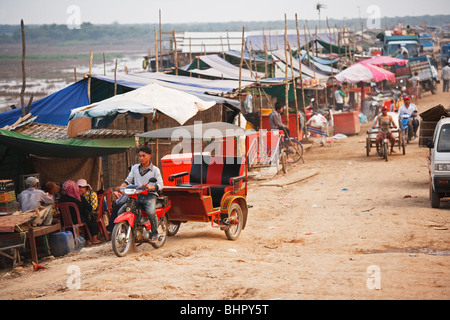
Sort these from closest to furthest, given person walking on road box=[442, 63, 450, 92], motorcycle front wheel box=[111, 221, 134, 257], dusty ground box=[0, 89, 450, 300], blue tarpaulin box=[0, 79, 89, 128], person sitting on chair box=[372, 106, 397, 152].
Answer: dusty ground box=[0, 89, 450, 300] < motorcycle front wheel box=[111, 221, 134, 257] < blue tarpaulin box=[0, 79, 89, 128] < person sitting on chair box=[372, 106, 397, 152] < person walking on road box=[442, 63, 450, 92]

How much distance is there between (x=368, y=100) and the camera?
30.4 m

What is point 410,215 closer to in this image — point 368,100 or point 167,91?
point 167,91

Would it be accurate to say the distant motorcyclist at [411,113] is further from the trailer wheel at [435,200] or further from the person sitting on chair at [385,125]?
the trailer wheel at [435,200]

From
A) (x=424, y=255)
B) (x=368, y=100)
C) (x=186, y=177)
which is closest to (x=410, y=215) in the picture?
(x=424, y=255)

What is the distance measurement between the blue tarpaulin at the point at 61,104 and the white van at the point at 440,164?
833 centimetres

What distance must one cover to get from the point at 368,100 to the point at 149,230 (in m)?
23.6

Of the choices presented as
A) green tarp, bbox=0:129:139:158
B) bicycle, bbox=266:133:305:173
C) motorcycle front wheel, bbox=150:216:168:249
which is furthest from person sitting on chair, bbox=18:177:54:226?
bicycle, bbox=266:133:305:173

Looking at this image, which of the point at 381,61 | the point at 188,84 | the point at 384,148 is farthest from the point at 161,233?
the point at 381,61

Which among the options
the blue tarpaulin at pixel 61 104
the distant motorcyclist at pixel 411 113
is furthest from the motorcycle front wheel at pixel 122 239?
the distant motorcyclist at pixel 411 113

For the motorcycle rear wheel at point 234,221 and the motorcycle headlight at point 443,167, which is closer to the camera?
the motorcycle rear wheel at point 234,221

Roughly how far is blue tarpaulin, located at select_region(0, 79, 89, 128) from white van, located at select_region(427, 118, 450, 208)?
8.33m

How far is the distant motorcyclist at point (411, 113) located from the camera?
20.3 meters

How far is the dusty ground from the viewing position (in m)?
6.04

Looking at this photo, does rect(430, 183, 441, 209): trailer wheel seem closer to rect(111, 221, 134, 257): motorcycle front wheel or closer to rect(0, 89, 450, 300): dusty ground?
rect(0, 89, 450, 300): dusty ground
